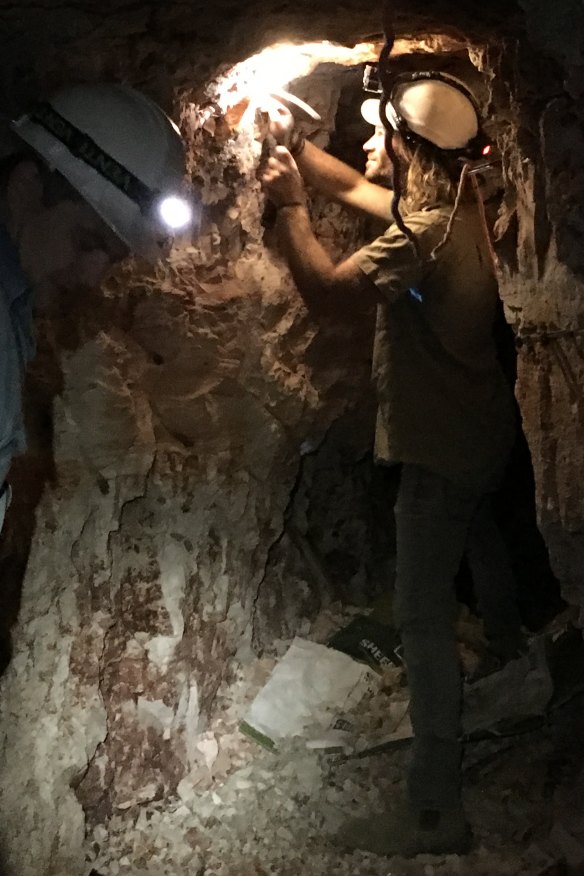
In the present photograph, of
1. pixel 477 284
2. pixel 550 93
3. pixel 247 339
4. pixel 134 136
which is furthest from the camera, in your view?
pixel 247 339

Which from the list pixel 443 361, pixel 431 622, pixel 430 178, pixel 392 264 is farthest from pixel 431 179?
pixel 431 622

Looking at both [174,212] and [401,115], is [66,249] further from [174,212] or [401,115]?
[401,115]

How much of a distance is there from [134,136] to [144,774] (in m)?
1.42

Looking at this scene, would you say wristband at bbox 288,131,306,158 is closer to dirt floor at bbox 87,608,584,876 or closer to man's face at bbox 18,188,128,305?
man's face at bbox 18,188,128,305

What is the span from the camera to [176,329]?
75.4 inches

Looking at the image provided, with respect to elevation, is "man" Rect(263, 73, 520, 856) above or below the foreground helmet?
below

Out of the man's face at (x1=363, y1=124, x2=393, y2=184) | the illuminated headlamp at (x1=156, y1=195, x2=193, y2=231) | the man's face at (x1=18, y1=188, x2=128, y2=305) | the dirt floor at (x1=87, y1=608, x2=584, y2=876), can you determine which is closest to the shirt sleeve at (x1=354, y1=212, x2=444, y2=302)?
the man's face at (x1=363, y1=124, x2=393, y2=184)

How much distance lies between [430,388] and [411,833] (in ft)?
3.28

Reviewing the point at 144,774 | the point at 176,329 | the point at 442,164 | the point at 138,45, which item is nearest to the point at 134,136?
the point at 138,45

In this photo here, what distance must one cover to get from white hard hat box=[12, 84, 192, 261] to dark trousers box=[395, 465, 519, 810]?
2.77ft

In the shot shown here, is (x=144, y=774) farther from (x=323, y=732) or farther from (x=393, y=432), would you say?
(x=393, y=432)

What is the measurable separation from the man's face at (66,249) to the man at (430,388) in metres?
0.42

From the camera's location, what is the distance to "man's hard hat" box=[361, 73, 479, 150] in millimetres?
1830

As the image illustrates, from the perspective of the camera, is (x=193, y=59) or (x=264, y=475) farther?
(x=264, y=475)
